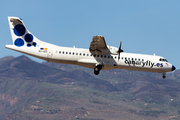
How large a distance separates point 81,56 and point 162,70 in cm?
1535

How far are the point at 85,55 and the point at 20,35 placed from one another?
12486 mm

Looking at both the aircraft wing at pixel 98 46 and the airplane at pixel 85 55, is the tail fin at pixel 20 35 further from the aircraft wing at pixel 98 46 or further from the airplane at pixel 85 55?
the aircraft wing at pixel 98 46

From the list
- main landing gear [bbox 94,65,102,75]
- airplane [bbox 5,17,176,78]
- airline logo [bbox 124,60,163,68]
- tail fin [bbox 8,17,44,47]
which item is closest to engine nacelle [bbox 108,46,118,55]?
airplane [bbox 5,17,176,78]

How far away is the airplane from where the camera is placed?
48.1 m

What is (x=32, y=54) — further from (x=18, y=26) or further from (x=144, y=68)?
(x=144, y=68)

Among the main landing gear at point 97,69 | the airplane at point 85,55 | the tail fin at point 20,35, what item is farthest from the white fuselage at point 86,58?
the tail fin at point 20,35

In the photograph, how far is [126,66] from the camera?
4931cm

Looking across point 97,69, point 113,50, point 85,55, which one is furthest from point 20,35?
point 113,50

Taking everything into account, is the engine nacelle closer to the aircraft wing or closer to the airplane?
the airplane

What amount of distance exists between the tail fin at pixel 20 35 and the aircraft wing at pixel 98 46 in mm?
10047

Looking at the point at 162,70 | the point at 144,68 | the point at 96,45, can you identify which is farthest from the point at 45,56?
the point at 162,70

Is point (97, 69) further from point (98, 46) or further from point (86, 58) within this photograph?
point (98, 46)

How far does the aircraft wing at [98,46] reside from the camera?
44.5 m

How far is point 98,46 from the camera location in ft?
154
